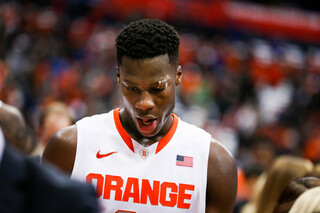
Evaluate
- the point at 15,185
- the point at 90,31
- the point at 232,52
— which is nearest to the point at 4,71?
the point at 15,185

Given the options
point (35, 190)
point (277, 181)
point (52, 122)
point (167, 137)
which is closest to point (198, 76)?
point (52, 122)

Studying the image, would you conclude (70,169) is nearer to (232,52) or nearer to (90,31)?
(90,31)

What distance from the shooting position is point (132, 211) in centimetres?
262

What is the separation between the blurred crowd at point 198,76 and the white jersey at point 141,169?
6.50 meters

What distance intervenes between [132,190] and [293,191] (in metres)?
0.82

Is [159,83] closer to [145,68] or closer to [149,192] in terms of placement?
[145,68]

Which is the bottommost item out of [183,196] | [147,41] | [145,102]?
[183,196]

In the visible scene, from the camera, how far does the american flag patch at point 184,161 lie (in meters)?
2.72

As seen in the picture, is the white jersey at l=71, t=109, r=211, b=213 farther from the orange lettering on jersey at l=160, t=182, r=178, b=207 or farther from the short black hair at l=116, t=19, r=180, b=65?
the short black hair at l=116, t=19, r=180, b=65

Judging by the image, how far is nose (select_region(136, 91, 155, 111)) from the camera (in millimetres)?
2559

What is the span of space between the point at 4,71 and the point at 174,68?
3.12 feet

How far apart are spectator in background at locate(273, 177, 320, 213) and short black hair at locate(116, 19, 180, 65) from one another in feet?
2.91

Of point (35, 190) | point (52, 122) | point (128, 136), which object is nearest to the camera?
point (35, 190)

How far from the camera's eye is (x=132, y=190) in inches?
104
